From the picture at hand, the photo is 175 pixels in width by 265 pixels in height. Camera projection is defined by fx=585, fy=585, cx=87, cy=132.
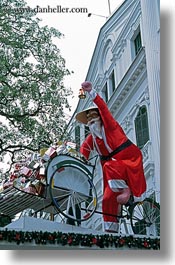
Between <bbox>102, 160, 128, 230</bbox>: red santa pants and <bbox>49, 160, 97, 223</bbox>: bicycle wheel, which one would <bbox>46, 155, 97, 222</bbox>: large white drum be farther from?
<bbox>102, 160, 128, 230</bbox>: red santa pants

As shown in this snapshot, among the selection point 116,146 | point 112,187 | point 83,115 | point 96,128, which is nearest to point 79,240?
point 112,187

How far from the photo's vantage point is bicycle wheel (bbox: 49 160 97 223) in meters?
5.16

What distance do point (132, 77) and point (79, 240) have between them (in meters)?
2.08

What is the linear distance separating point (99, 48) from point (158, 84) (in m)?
0.83

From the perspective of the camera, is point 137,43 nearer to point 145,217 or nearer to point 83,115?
point 83,115

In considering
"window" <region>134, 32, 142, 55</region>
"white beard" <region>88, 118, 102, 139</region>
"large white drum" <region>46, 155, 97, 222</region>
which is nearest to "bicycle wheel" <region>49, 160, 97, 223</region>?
"large white drum" <region>46, 155, 97, 222</region>

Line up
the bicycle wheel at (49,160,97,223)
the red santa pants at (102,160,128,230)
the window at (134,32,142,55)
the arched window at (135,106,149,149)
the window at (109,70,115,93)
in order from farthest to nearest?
the window at (109,70,115,93) < the window at (134,32,142,55) < the arched window at (135,106,149,149) < the red santa pants at (102,160,128,230) < the bicycle wheel at (49,160,97,223)

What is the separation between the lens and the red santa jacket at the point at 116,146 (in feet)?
17.7

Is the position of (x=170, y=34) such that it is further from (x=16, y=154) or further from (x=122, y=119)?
(x=16, y=154)

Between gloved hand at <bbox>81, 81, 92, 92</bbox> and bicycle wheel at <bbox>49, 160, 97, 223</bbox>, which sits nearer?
bicycle wheel at <bbox>49, 160, 97, 223</bbox>

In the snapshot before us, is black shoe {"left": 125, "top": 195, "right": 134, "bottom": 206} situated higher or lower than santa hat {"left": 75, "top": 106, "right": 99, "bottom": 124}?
lower

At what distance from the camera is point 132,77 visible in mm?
6289

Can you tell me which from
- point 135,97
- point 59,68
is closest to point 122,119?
point 135,97

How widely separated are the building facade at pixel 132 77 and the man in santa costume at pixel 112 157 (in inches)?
3.1
